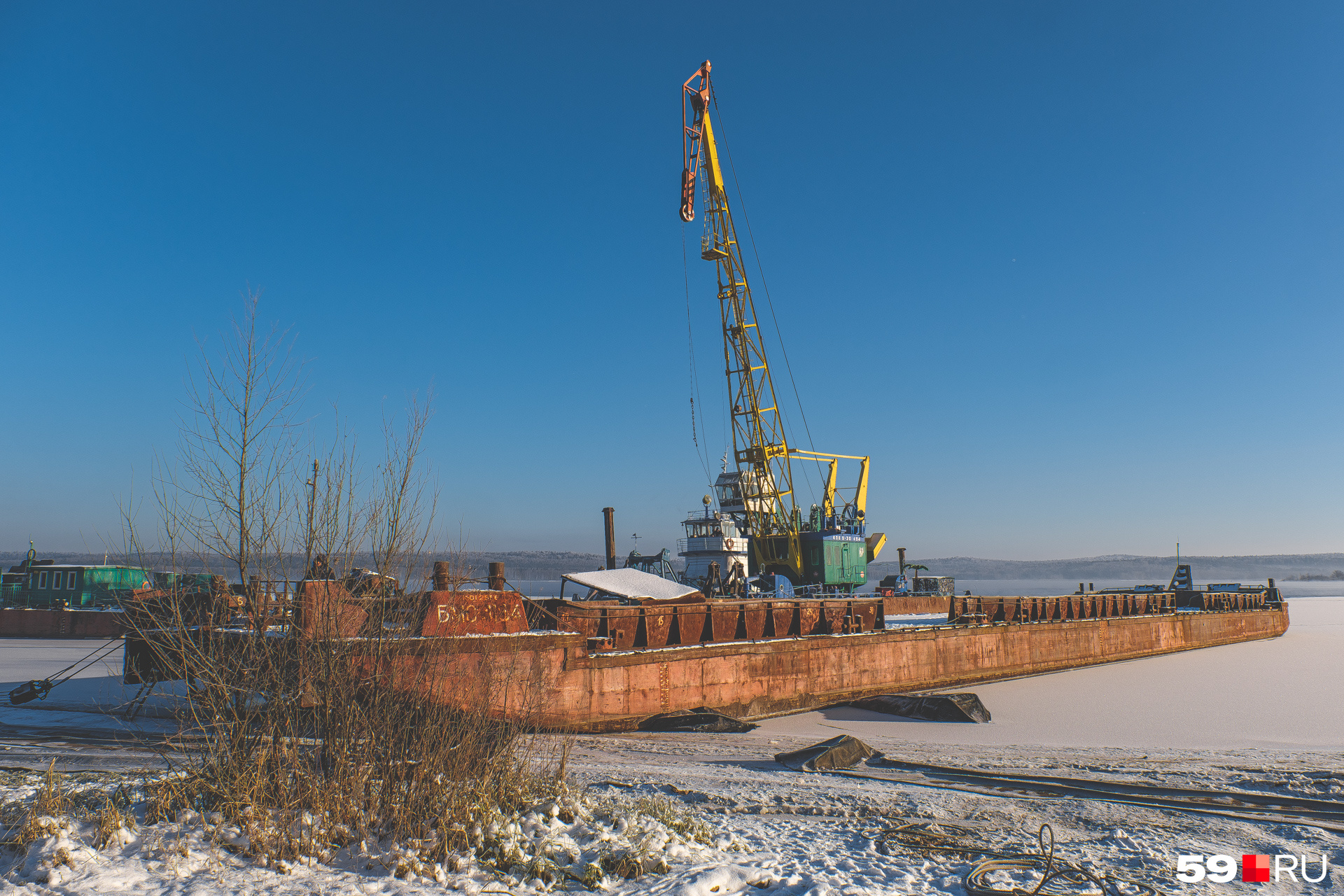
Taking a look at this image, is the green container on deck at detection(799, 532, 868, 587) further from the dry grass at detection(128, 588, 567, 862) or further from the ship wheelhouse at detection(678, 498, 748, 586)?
the dry grass at detection(128, 588, 567, 862)

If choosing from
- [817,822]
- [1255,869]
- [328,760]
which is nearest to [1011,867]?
[817,822]

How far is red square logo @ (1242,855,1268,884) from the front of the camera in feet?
20.6

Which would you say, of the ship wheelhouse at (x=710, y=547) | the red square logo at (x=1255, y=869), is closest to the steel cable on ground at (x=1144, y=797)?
the red square logo at (x=1255, y=869)

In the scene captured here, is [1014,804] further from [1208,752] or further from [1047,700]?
[1047,700]

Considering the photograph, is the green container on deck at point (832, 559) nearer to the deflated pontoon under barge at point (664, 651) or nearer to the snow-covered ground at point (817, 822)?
the deflated pontoon under barge at point (664, 651)

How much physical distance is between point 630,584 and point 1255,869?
12.8 m

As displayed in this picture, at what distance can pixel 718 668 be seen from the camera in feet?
53.2

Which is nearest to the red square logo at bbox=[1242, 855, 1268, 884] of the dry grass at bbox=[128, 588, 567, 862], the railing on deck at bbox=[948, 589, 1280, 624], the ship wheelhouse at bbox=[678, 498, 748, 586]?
the dry grass at bbox=[128, 588, 567, 862]

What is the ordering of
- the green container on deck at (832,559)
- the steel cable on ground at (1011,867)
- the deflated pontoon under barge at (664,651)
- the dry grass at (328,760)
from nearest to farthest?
the steel cable on ground at (1011,867), the dry grass at (328,760), the deflated pontoon under barge at (664,651), the green container on deck at (832,559)

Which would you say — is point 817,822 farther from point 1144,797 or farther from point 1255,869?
point 1144,797

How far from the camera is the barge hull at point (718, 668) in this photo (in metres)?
9.42

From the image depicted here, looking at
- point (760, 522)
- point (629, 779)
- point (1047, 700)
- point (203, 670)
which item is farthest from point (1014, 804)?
point (760, 522)

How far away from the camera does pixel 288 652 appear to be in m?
6.68

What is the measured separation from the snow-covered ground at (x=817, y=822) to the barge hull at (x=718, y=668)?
1.03m
